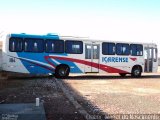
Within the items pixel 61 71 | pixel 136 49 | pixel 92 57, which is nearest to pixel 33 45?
pixel 61 71

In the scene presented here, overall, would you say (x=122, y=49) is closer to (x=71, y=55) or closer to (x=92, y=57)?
(x=92, y=57)

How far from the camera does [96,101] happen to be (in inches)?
Answer: 532

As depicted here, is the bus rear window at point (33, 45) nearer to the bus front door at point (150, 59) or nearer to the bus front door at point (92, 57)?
the bus front door at point (92, 57)

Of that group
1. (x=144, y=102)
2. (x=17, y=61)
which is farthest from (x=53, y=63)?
(x=144, y=102)

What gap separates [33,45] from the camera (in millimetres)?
23891

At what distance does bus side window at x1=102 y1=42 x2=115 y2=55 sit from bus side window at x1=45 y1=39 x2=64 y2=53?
339 cm

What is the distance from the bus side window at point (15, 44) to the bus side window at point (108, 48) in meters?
6.43

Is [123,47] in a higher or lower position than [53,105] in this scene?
higher

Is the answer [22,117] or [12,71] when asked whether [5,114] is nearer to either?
[22,117]

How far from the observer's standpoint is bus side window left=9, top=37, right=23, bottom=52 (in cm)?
2308

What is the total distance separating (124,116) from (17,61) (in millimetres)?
13879

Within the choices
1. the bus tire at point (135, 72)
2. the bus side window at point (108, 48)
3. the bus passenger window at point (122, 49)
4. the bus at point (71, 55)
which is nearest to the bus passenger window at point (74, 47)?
the bus at point (71, 55)

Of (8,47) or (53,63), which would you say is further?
(53,63)

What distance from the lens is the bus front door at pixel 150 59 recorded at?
1123 inches
